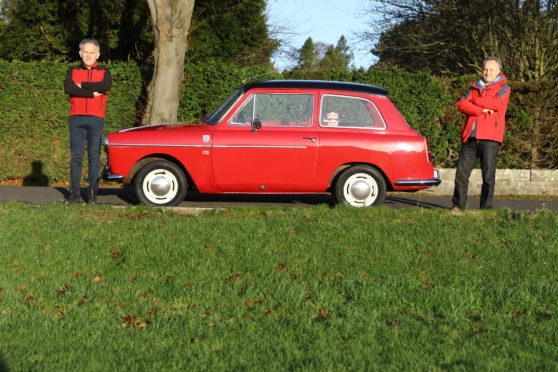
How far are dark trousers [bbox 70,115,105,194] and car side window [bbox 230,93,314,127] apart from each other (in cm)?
180

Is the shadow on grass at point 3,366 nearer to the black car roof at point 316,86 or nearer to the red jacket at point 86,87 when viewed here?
the red jacket at point 86,87

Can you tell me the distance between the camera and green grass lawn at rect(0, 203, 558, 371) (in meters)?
4.03

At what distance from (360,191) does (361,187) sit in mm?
55

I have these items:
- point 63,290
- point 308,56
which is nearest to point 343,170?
point 63,290

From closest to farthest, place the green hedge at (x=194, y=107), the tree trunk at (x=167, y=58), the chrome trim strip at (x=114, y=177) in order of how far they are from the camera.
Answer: the chrome trim strip at (x=114, y=177) < the tree trunk at (x=167, y=58) < the green hedge at (x=194, y=107)

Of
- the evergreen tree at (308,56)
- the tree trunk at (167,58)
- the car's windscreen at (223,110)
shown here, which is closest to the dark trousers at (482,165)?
the car's windscreen at (223,110)

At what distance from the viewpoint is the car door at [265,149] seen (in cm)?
910

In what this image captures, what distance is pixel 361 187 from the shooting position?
30.0 ft

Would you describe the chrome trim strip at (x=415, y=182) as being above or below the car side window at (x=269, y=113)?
below

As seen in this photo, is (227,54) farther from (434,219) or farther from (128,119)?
(434,219)

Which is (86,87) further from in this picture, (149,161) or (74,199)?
(74,199)

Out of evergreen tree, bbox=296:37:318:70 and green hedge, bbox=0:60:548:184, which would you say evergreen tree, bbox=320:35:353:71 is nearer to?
evergreen tree, bbox=296:37:318:70

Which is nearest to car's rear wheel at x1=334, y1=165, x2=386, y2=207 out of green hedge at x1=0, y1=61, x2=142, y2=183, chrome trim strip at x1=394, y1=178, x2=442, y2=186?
chrome trim strip at x1=394, y1=178, x2=442, y2=186

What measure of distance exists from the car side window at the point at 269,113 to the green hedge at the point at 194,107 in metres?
5.09
